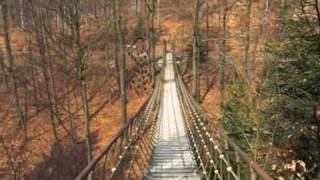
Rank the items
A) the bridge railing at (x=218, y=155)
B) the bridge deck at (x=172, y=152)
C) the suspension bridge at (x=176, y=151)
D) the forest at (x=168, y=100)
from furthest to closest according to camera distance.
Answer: the forest at (x=168, y=100) < the bridge deck at (x=172, y=152) < the suspension bridge at (x=176, y=151) < the bridge railing at (x=218, y=155)

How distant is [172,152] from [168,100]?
519 inches

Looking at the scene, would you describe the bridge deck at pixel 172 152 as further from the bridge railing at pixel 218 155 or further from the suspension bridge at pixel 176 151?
the bridge railing at pixel 218 155

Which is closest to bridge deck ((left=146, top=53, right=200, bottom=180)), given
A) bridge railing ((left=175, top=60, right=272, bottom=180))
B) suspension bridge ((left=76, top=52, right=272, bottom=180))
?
suspension bridge ((left=76, top=52, right=272, bottom=180))

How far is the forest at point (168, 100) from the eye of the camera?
11516 millimetres

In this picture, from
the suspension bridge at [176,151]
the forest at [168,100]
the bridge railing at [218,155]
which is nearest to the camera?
the bridge railing at [218,155]

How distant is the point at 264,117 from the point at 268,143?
1.90 meters

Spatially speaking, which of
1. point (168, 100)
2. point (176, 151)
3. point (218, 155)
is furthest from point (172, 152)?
point (168, 100)

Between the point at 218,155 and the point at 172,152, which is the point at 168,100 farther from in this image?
the point at 218,155

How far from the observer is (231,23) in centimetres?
4947

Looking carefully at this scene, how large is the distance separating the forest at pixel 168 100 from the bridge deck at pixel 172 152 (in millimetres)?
39

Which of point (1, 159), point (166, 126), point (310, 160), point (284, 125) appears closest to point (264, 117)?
point (284, 125)

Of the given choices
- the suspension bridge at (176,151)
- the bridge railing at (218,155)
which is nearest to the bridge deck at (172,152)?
the suspension bridge at (176,151)

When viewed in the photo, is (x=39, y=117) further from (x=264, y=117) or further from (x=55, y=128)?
(x=264, y=117)

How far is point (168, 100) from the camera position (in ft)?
83.4
